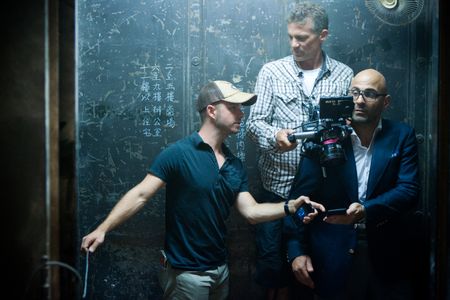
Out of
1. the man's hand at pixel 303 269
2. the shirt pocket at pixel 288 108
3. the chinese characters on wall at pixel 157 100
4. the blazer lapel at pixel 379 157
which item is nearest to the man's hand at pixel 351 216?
the blazer lapel at pixel 379 157

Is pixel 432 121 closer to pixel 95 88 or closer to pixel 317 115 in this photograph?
pixel 317 115

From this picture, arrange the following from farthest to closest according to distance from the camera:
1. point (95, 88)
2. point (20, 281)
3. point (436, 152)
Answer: point (95, 88), point (436, 152), point (20, 281)

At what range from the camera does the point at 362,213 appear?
3.46m

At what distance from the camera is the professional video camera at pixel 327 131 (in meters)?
3.37

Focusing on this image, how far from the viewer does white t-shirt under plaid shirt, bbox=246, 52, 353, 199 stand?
11.5ft

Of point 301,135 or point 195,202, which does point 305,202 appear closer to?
point 301,135

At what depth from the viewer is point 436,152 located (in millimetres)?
3291

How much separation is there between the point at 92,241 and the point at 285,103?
1616 millimetres

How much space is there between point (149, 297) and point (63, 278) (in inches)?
32.0

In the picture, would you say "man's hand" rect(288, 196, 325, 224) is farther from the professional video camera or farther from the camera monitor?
the camera monitor

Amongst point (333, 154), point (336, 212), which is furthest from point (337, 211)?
point (333, 154)

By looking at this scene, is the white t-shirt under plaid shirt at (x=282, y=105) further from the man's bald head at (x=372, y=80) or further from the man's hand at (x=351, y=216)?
the man's hand at (x=351, y=216)

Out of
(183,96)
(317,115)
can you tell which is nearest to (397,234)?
(317,115)

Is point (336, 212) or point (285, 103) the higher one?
point (285, 103)
